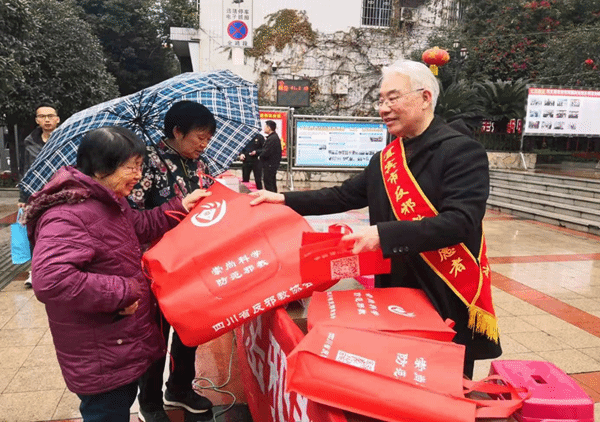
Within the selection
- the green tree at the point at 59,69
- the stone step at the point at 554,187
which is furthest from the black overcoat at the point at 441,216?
the green tree at the point at 59,69

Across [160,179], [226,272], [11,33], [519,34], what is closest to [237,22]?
[11,33]

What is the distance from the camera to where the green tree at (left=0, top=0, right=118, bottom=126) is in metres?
10.6

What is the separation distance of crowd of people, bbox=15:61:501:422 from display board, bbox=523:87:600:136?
37.0ft

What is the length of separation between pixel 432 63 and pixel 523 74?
6.96m

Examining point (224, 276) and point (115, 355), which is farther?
point (115, 355)

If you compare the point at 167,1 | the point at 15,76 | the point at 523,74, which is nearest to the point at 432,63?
the point at 523,74

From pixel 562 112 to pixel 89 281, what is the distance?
12.6 metres

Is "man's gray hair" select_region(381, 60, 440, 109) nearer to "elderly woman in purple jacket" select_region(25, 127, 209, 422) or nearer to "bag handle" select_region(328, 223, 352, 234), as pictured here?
"bag handle" select_region(328, 223, 352, 234)

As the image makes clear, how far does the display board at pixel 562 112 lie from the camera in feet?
37.6

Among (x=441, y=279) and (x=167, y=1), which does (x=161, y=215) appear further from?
(x=167, y=1)

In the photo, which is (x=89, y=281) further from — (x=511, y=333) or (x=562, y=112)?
(x=562, y=112)

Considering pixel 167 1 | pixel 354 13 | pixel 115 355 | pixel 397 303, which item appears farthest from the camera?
pixel 167 1

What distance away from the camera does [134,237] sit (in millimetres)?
1835

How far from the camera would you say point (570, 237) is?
7.53 meters
